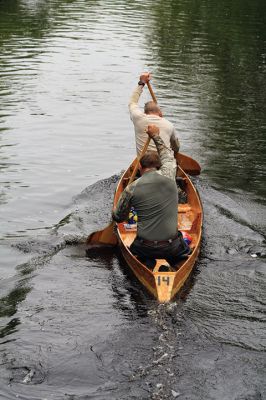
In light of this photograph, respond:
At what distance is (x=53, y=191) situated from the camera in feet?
48.8

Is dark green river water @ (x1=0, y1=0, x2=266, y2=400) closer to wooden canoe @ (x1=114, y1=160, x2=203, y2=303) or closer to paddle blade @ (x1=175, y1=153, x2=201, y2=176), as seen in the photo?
wooden canoe @ (x1=114, y1=160, x2=203, y2=303)

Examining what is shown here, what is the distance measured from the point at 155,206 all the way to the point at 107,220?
3915 mm

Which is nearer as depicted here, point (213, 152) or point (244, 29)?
point (213, 152)

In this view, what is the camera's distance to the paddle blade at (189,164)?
15188 millimetres

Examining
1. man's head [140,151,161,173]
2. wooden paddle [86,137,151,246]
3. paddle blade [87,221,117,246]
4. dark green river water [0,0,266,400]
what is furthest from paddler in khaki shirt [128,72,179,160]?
man's head [140,151,161,173]

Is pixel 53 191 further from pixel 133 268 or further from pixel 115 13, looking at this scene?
pixel 115 13

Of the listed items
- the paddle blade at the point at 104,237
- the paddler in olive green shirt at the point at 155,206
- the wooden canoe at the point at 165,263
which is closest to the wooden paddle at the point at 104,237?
the paddle blade at the point at 104,237

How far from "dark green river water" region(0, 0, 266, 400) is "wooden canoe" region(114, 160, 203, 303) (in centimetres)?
24

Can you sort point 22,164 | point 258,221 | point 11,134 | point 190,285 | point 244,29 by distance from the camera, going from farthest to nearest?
point 244,29
point 11,134
point 22,164
point 258,221
point 190,285

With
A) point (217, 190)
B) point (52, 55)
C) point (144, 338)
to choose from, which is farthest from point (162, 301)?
point (52, 55)

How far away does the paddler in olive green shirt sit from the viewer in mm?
9062

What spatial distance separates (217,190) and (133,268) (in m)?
5.19

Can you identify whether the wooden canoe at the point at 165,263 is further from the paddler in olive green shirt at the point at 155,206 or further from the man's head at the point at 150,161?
the man's head at the point at 150,161

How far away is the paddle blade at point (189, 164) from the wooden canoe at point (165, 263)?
2.73 metres
